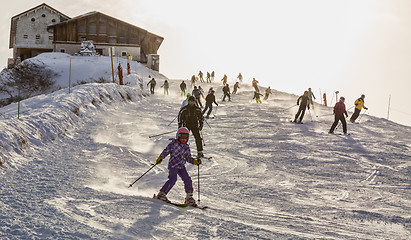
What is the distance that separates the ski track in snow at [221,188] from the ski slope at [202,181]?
3 cm

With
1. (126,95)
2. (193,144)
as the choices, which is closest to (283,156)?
(193,144)

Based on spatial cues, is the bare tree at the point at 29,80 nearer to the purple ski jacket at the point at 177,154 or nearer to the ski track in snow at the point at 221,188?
the ski track in snow at the point at 221,188

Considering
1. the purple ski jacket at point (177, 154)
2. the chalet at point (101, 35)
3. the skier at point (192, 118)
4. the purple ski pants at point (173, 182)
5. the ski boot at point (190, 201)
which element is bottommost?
the ski boot at point (190, 201)

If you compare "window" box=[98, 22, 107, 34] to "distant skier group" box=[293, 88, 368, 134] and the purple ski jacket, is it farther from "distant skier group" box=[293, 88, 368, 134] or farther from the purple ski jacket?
Result: the purple ski jacket

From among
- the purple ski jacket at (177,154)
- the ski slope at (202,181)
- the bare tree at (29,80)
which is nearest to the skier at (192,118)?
the ski slope at (202,181)

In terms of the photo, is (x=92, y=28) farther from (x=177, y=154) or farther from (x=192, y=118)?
(x=177, y=154)

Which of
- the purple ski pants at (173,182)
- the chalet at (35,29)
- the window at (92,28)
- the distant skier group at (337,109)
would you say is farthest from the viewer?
the chalet at (35,29)

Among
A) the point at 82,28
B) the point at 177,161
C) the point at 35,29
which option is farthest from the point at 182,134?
the point at 35,29

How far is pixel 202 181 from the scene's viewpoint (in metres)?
Answer: 8.93

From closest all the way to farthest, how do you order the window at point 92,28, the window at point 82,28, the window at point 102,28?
the window at point 82,28, the window at point 92,28, the window at point 102,28

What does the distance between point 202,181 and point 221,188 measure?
0.69 meters

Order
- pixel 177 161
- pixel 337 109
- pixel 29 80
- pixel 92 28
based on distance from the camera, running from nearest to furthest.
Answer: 1. pixel 177 161
2. pixel 337 109
3. pixel 29 80
4. pixel 92 28

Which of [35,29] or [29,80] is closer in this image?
[29,80]

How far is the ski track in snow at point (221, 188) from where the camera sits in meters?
5.55
